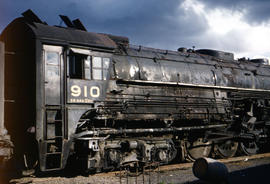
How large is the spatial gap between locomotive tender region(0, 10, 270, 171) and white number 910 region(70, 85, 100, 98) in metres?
0.03

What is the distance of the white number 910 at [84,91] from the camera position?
8633mm

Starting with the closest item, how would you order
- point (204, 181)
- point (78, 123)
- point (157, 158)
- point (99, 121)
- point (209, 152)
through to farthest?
1. point (204, 181)
2. point (78, 123)
3. point (99, 121)
4. point (157, 158)
5. point (209, 152)

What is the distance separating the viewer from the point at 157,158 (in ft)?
34.0

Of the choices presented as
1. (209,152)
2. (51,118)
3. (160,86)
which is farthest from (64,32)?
(209,152)

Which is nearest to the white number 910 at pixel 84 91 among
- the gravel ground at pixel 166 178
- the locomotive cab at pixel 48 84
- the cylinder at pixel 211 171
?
the locomotive cab at pixel 48 84

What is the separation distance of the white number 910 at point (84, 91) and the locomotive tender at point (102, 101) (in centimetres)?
3

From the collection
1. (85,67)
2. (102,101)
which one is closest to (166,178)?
(102,101)

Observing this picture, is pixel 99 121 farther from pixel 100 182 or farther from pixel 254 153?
pixel 254 153

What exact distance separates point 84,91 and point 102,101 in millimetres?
649

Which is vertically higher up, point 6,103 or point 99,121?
point 6,103

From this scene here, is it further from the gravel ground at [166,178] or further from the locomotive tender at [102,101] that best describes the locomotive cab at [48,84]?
the gravel ground at [166,178]

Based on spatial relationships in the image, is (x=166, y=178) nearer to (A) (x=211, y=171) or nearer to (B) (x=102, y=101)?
(A) (x=211, y=171)

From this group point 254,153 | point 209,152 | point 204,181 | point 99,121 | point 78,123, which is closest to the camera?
point 204,181

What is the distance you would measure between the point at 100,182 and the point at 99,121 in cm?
189
